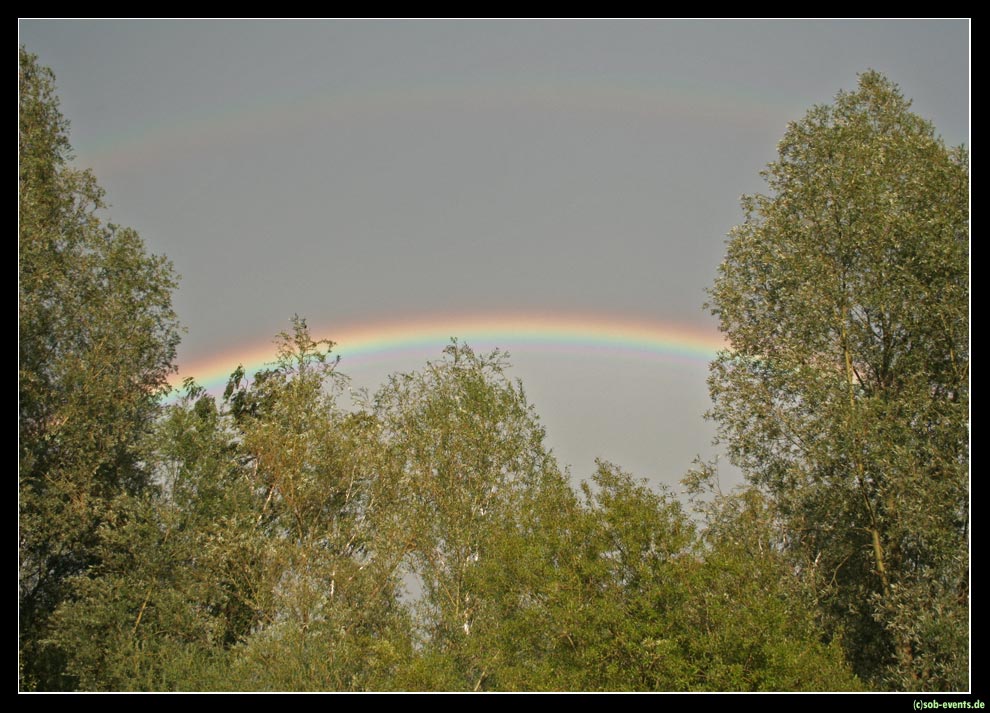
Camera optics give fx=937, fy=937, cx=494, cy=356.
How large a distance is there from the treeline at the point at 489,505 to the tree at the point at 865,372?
0.08 metres

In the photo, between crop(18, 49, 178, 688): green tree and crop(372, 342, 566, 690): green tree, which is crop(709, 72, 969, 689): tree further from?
crop(18, 49, 178, 688): green tree

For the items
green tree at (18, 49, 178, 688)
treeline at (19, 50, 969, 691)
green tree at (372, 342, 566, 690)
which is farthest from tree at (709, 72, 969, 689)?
green tree at (18, 49, 178, 688)

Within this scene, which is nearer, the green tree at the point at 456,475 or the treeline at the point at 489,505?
the treeline at the point at 489,505

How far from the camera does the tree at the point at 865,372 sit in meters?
22.9

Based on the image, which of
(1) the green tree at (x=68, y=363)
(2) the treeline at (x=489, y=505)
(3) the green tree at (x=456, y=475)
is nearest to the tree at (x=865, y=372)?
(2) the treeline at (x=489, y=505)

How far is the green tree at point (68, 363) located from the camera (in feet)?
94.3

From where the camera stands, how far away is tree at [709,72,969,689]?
22.9 m

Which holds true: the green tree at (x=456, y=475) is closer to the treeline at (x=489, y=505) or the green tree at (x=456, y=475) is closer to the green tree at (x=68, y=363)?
the treeline at (x=489, y=505)

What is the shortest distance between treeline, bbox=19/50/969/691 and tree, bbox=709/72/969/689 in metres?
0.08

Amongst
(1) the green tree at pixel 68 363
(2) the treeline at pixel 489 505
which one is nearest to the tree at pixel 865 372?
(2) the treeline at pixel 489 505

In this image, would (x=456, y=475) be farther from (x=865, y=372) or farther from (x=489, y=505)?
(x=865, y=372)

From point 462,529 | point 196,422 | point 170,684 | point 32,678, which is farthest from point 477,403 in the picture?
point 32,678
